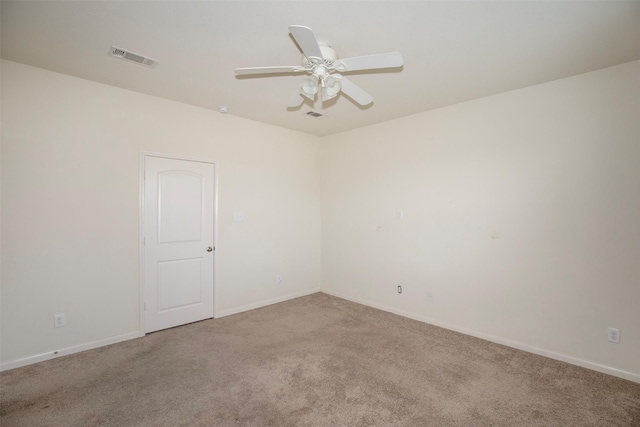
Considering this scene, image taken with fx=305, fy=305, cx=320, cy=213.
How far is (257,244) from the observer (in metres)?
4.40

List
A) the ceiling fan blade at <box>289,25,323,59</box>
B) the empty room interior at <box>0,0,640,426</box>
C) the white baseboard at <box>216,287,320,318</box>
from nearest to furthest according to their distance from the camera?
the ceiling fan blade at <box>289,25,323,59</box>, the empty room interior at <box>0,0,640,426</box>, the white baseboard at <box>216,287,320,318</box>

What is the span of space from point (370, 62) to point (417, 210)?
7.80 feet

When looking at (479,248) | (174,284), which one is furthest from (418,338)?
(174,284)

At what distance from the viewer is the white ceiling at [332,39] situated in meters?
1.91

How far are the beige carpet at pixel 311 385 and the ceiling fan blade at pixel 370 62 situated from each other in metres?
2.33

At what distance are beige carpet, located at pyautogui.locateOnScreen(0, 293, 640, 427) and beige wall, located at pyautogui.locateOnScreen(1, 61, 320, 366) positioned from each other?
43 cm

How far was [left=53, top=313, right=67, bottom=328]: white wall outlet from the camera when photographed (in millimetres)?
2852

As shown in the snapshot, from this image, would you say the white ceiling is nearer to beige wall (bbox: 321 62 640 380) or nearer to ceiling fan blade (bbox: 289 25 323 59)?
ceiling fan blade (bbox: 289 25 323 59)

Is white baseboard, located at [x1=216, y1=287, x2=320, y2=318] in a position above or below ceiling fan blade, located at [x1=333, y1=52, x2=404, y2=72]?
below

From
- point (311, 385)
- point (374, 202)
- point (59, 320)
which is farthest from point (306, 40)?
point (59, 320)

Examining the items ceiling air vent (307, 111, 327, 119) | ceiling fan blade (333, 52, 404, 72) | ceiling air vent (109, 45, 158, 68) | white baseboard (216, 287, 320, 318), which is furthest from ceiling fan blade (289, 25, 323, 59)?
white baseboard (216, 287, 320, 318)

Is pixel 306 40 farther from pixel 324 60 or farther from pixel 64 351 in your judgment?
pixel 64 351

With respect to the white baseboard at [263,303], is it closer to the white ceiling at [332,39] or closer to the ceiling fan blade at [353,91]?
the white ceiling at [332,39]

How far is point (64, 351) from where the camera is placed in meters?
2.89
